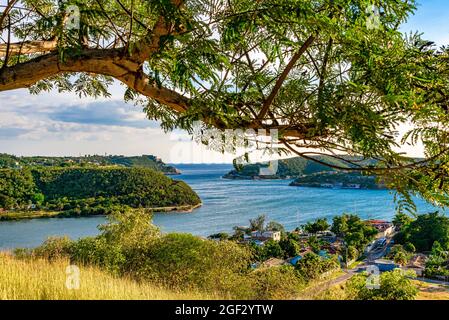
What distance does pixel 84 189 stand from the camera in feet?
32.9

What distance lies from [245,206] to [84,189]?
21.3 ft

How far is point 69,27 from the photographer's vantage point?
5.31ft

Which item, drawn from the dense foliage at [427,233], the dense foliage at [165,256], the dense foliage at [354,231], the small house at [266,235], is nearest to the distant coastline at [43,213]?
the dense foliage at [165,256]

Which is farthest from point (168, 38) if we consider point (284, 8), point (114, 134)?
point (114, 134)

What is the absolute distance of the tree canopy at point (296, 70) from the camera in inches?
57.8

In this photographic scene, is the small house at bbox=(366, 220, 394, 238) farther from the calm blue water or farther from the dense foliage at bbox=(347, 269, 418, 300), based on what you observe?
the dense foliage at bbox=(347, 269, 418, 300)

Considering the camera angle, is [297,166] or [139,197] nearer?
[139,197]

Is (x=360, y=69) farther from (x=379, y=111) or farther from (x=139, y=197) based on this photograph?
(x=139, y=197)

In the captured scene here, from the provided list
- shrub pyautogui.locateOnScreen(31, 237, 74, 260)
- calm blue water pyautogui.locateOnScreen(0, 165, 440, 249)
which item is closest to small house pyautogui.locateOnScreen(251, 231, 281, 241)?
calm blue water pyautogui.locateOnScreen(0, 165, 440, 249)

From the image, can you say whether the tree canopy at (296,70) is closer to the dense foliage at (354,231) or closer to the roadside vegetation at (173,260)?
the roadside vegetation at (173,260)

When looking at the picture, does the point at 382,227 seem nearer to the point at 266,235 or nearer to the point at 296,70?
the point at 266,235

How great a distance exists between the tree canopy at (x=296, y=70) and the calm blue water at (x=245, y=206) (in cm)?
823

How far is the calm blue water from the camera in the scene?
33.8ft

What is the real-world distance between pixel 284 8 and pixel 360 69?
410mm
